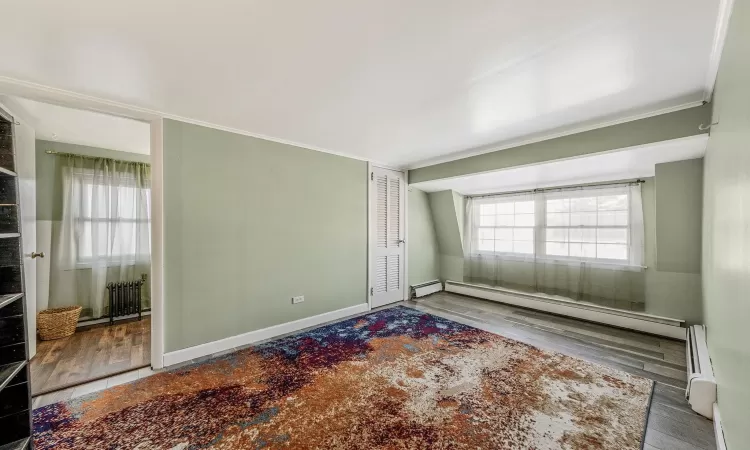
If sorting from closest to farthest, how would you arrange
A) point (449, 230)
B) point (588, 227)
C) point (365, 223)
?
point (588, 227)
point (365, 223)
point (449, 230)

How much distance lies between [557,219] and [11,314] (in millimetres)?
5471

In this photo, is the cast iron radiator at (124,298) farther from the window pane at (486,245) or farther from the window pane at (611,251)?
the window pane at (611,251)

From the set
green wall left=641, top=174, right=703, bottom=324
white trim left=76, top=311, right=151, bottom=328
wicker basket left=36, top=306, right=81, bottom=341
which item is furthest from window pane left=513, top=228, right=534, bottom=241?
wicker basket left=36, top=306, right=81, bottom=341

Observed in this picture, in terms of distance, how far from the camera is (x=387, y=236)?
4.48 m

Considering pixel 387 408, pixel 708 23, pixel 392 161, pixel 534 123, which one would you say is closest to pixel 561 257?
pixel 534 123

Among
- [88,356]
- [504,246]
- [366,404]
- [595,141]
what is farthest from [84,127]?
[504,246]

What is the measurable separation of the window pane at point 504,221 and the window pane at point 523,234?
133mm

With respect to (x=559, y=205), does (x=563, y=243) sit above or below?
below

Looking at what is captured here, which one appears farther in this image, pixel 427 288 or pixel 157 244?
pixel 427 288

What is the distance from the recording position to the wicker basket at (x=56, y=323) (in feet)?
9.89

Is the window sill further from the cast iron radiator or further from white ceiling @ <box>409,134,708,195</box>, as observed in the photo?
the cast iron radiator

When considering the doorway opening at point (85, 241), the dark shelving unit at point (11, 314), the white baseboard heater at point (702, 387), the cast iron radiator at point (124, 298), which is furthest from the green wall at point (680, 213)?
the cast iron radiator at point (124, 298)

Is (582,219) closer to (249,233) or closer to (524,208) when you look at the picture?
(524,208)

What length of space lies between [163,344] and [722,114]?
4.38 m
